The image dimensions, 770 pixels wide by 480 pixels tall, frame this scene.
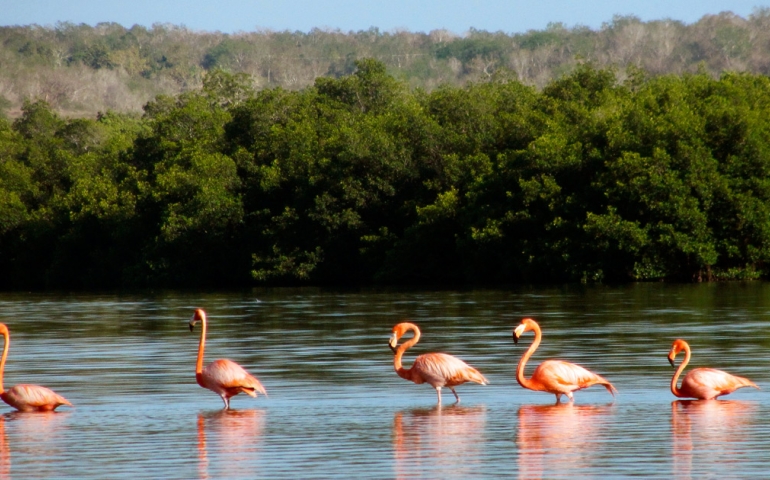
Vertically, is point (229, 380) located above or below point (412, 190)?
below

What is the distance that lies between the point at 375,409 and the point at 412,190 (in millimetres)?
46818

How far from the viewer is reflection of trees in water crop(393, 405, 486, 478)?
10.1 meters

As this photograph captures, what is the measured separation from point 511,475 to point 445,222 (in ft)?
151

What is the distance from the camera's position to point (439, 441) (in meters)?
11.5

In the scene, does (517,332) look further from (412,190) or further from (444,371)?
(412,190)

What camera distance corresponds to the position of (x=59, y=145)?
266 feet

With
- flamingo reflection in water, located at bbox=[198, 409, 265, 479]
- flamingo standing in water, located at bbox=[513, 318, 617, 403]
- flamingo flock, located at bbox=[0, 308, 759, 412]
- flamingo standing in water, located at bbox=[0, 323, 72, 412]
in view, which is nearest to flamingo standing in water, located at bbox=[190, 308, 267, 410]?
flamingo flock, located at bbox=[0, 308, 759, 412]

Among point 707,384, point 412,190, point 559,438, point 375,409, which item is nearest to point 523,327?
point 375,409

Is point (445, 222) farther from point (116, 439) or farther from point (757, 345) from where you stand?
point (116, 439)

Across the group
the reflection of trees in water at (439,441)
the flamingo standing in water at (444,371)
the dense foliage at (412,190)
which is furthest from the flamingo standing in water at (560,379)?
the dense foliage at (412,190)

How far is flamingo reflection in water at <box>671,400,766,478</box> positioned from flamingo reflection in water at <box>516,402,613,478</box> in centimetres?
68

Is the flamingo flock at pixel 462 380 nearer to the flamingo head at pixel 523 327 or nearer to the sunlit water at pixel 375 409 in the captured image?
the flamingo head at pixel 523 327

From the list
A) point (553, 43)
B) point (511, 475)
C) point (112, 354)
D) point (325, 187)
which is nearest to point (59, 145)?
point (325, 187)

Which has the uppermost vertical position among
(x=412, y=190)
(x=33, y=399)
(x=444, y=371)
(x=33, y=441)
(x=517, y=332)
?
(x=412, y=190)
